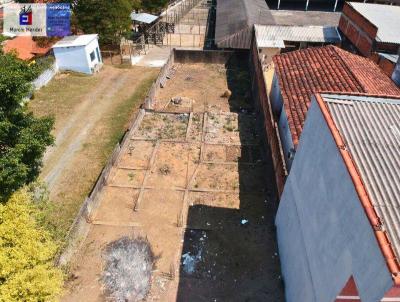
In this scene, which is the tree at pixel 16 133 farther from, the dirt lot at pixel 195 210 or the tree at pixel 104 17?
the tree at pixel 104 17

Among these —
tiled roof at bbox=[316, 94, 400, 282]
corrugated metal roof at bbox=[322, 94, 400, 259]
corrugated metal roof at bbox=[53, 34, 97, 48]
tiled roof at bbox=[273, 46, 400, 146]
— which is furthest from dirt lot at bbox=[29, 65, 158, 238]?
corrugated metal roof at bbox=[322, 94, 400, 259]

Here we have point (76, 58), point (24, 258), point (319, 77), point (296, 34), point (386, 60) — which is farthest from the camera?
point (296, 34)

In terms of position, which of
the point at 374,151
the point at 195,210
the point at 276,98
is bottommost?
the point at 195,210

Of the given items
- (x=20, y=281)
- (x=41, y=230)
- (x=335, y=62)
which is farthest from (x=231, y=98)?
(x=20, y=281)

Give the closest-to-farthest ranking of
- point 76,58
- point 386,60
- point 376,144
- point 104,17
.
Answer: point 376,144 → point 386,60 → point 76,58 → point 104,17

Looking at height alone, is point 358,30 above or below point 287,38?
above

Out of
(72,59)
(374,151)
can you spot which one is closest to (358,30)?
(374,151)

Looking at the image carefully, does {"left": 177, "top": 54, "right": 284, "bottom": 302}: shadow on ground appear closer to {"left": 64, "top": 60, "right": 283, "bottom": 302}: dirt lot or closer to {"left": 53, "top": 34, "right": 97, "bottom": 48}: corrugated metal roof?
{"left": 64, "top": 60, "right": 283, "bottom": 302}: dirt lot

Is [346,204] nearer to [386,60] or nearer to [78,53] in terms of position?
[386,60]
